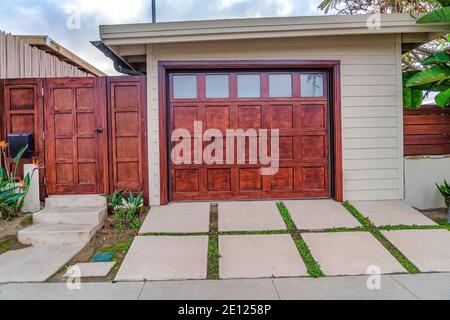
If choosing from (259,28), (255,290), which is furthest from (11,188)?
(259,28)

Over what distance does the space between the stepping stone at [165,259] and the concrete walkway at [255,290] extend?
0.37 feet

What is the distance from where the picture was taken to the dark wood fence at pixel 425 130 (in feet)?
15.7

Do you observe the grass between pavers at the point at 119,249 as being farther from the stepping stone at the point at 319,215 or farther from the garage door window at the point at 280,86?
the garage door window at the point at 280,86

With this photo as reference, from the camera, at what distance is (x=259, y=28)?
13.7 feet

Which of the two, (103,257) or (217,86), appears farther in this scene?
(217,86)

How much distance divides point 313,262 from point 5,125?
4579 mm

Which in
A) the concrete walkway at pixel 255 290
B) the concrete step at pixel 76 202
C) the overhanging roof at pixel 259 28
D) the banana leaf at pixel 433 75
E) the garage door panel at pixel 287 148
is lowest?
the concrete walkway at pixel 255 290

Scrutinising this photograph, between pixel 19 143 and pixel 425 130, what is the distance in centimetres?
598

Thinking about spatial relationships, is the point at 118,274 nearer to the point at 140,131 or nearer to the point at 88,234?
the point at 88,234

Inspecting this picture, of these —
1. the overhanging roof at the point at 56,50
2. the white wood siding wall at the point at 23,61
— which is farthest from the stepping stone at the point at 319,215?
the overhanging roof at the point at 56,50

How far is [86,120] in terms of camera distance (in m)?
4.55

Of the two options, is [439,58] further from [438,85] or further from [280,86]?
[280,86]

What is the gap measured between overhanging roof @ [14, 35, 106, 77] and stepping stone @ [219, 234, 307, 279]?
212 inches

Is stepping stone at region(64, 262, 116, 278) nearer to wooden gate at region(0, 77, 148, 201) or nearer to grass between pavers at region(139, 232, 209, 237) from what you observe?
grass between pavers at region(139, 232, 209, 237)
